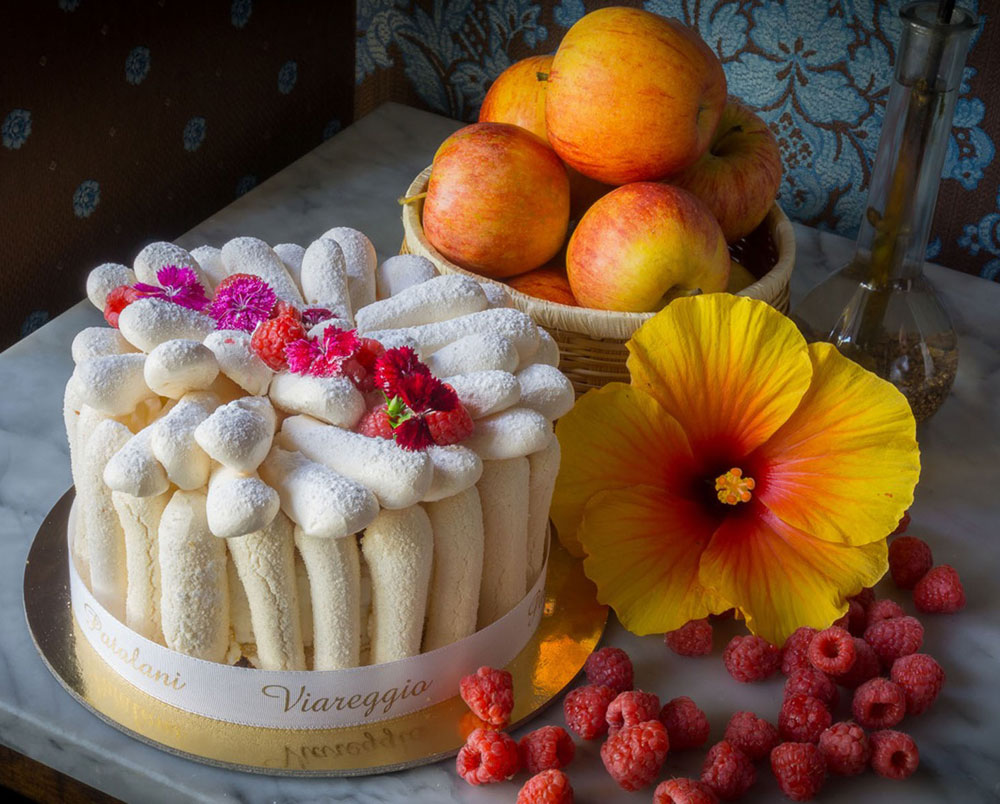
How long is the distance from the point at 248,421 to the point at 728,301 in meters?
0.30

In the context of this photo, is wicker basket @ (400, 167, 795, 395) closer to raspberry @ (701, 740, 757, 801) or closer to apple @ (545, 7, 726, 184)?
apple @ (545, 7, 726, 184)

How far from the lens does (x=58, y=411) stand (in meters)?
0.87

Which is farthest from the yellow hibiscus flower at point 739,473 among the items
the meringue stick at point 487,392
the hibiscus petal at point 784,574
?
the meringue stick at point 487,392

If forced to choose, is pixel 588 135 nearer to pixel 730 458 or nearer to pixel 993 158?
pixel 730 458

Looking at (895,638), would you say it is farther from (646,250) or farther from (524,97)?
(524,97)

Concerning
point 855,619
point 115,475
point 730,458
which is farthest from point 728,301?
point 115,475

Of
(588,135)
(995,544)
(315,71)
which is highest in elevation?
(588,135)

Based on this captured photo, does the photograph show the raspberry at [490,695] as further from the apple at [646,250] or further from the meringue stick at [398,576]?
the apple at [646,250]

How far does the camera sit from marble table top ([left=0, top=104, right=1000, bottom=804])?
0.62 metres

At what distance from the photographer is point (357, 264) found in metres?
0.74

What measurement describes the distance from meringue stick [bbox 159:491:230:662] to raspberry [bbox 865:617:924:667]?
361 mm

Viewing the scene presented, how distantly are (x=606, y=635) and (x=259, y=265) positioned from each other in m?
0.30

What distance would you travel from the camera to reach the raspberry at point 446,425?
60cm

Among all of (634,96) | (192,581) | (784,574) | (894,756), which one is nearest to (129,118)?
(634,96)
